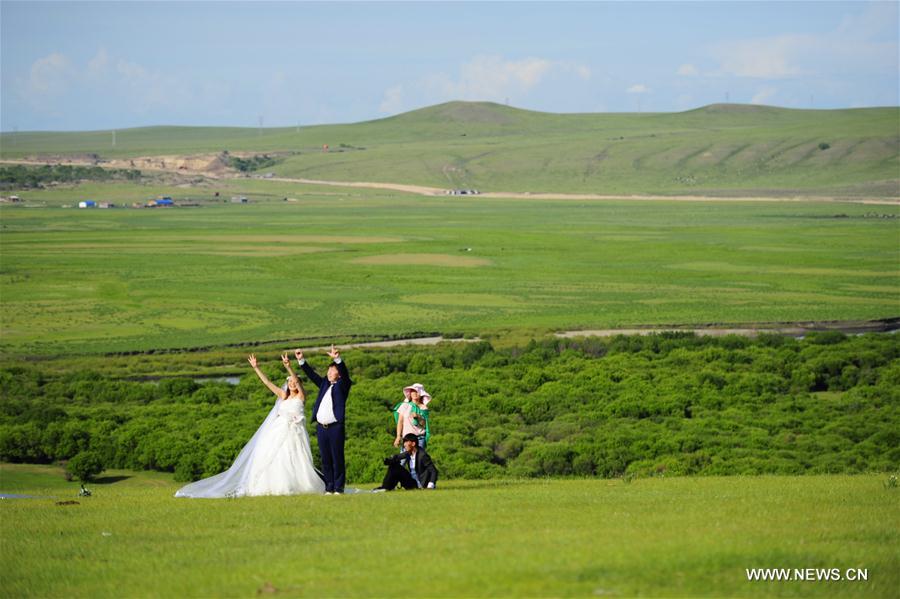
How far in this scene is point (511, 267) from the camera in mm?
87312

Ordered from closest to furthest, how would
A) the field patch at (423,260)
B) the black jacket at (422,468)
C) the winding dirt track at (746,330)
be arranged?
the black jacket at (422,468) → the winding dirt track at (746,330) → the field patch at (423,260)

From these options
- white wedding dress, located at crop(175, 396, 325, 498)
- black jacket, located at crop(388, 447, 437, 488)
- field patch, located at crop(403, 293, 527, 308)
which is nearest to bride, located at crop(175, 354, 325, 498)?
white wedding dress, located at crop(175, 396, 325, 498)

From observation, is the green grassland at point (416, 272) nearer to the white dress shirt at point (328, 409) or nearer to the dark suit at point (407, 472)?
the dark suit at point (407, 472)

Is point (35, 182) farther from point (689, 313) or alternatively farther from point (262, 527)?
point (262, 527)

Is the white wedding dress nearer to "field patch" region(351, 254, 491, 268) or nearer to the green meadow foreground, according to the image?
the green meadow foreground

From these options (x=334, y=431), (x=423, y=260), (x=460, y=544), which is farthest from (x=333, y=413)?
(x=423, y=260)

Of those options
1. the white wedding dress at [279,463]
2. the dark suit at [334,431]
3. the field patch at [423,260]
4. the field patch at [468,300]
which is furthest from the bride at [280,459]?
the field patch at [423,260]

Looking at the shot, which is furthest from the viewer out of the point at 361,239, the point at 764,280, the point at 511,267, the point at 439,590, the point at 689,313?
the point at 361,239

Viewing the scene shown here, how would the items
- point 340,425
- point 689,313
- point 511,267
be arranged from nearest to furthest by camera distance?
point 340,425
point 689,313
point 511,267

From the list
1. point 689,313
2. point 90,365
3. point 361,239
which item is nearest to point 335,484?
point 90,365

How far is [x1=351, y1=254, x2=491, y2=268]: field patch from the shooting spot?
88375 millimetres

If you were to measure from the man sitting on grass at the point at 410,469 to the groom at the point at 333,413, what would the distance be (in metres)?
0.81

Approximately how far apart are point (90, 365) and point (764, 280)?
44420 mm

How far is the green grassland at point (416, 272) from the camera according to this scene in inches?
2473
